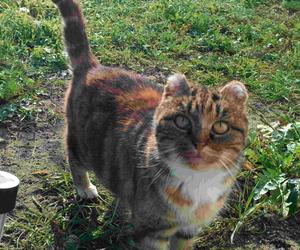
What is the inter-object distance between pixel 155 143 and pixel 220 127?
0.37m

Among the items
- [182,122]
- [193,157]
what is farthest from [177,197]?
[182,122]

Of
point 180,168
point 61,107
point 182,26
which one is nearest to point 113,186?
point 180,168

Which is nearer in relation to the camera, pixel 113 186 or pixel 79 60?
pixel 113 186

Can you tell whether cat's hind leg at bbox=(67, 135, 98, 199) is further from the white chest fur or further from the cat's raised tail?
the white chest fur

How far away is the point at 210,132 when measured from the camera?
247 centimetres

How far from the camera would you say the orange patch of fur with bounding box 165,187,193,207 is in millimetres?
2611

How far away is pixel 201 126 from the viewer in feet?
8.09

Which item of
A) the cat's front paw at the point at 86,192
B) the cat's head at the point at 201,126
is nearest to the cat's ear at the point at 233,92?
the cat's head at the point at 201,126

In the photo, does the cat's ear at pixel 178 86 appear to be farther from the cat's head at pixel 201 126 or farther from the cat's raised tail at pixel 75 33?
the cat's raised tail at pixel 75 33

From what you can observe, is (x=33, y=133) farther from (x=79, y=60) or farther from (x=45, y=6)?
(x=45, y=6)

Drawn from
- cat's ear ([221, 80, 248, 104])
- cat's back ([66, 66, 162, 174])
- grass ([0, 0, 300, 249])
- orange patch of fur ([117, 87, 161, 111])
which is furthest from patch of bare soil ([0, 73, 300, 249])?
cat's ear ([221, 80, 248, 104])

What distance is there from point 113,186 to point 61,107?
1.40 m

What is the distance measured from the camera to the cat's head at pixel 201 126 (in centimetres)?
246

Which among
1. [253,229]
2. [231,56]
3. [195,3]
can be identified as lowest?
[253,229]
